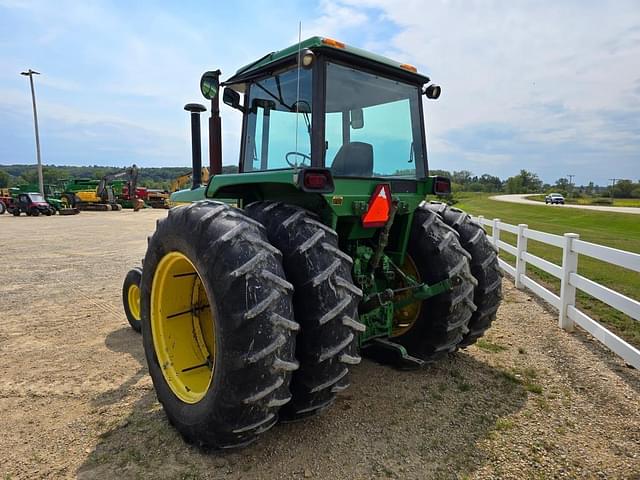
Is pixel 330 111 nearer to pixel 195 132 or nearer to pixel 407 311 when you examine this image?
pixel 195 132

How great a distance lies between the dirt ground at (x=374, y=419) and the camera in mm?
2596

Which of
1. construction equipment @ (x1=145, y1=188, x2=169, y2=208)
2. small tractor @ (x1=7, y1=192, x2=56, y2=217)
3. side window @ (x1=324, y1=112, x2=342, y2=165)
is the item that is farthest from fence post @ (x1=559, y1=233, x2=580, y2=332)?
construction equipment @ (x1=145, y1=188, x2=169, y2=208)

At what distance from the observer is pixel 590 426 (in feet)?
9.98

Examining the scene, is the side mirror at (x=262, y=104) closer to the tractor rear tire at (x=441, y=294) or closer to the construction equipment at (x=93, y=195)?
the tractor rear tire at (x=441, y=294)

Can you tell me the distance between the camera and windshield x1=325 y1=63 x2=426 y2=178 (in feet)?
10.5

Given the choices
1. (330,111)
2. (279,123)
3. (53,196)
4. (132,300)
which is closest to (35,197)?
(53,196)

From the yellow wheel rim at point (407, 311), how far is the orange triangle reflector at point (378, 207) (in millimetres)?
824

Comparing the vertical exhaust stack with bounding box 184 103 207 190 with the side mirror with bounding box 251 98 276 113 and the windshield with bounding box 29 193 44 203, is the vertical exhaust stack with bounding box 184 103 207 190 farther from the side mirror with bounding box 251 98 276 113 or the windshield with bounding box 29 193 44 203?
the windshield with bounding box 29 193 44 203

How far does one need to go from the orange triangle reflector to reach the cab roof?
3.09 feet

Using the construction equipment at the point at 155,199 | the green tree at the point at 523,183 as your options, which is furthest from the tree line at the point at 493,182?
the construction equipment at the point at 155,199

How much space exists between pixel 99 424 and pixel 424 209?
303cm

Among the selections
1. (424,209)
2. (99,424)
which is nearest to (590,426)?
(424,209)

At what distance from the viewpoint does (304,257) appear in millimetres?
2602

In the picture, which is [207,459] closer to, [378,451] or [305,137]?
[378,451]
